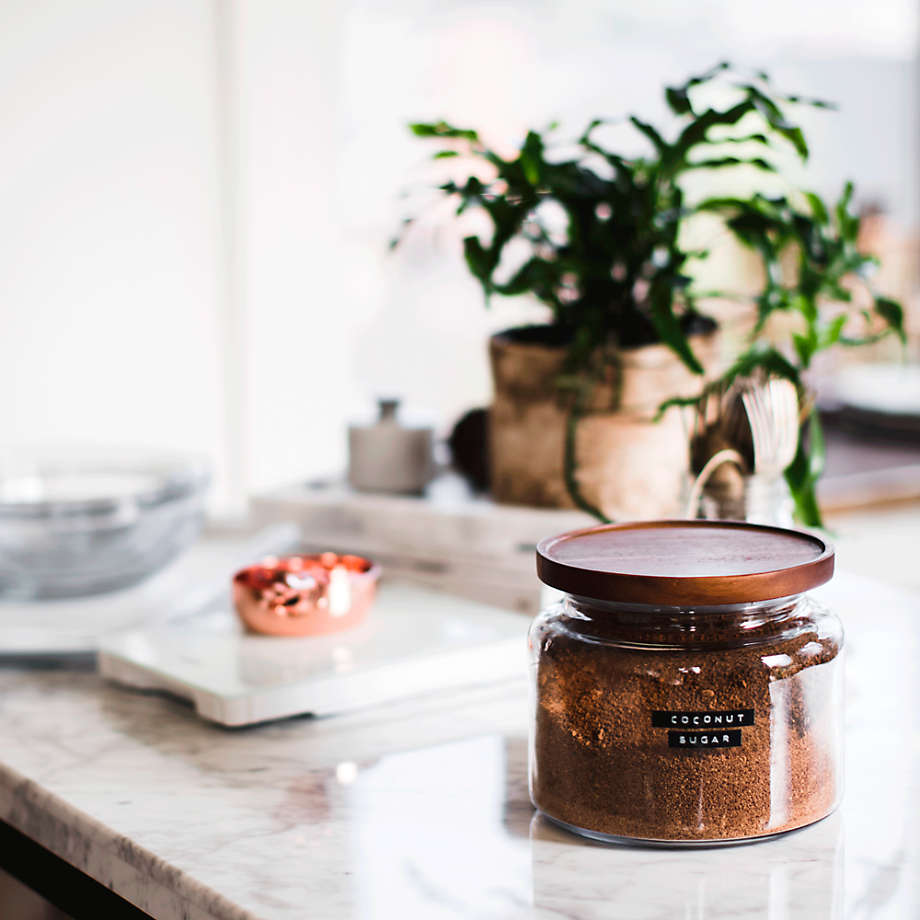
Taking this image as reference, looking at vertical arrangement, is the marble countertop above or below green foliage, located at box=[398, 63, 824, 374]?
below

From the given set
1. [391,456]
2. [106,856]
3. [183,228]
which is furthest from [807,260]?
[183,228]

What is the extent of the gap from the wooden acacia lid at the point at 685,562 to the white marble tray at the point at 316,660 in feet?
0.71

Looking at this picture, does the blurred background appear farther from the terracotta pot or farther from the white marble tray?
the white marble tray

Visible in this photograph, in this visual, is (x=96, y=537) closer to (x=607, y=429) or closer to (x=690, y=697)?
(x=607, y=429)

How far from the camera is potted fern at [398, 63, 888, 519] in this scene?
0.93 m

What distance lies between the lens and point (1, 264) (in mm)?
2170

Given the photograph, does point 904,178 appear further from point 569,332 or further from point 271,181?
point 569,332

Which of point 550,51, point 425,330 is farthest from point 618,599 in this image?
point 550,51

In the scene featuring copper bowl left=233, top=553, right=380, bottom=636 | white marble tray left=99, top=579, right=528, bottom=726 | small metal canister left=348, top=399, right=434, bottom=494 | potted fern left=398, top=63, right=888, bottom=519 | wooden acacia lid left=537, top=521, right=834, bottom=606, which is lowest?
white marble tray left=99, top=579, right=528, bottom=726

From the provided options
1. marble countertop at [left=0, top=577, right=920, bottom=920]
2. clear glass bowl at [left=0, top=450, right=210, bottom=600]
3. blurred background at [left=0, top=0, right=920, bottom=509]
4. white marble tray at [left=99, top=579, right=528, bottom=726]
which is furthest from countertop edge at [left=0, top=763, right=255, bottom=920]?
blurred background at [left=0, top=0, right=920, bottom=509]

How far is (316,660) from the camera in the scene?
846mm

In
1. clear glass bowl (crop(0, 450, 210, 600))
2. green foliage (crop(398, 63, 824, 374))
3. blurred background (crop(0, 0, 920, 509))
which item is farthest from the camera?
blurred background (crop(0, 0, 920, 509))

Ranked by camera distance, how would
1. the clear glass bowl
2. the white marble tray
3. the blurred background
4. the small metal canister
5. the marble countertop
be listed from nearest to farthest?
the marble countertop < the white marble tray < the clear glass bowl < the small metal canister < the blurred background

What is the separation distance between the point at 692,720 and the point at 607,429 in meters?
0.45
